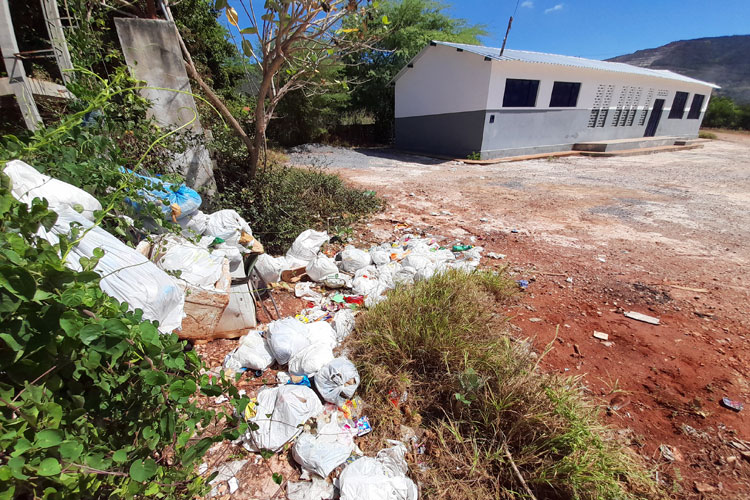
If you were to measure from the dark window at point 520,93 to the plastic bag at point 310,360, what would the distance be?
11.2 m

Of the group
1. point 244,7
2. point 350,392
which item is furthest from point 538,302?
point 244,7

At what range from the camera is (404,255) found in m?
3.29

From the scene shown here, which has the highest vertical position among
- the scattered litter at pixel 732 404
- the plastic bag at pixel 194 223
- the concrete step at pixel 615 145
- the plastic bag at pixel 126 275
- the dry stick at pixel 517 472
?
the plastic bag at pixel 126 275

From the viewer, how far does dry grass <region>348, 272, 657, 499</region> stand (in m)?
1.31

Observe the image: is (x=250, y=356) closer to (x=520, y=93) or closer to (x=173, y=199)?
(x=173, y=199)

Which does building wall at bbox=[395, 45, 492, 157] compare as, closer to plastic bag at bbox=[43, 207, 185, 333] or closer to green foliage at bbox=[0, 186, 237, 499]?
plastic bag at bbox=[43, 207, 185, 333]

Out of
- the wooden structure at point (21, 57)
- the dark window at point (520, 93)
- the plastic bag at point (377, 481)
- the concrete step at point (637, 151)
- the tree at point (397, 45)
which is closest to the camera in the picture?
the plastic bag at point (377, 481)

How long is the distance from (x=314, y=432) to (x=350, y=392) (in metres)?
0.26

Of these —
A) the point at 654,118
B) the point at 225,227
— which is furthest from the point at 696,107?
the point at 225,227

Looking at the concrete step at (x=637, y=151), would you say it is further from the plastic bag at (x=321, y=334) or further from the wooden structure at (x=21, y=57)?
the wooden structure at (x=21, y=57)

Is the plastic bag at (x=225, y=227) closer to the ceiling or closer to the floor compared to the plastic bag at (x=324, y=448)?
closer to the ceiling

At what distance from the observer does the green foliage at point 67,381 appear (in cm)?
64

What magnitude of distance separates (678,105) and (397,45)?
14.5 meters

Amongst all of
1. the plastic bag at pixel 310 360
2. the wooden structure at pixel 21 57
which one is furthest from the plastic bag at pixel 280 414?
the wooden structure at pixel 21 57
